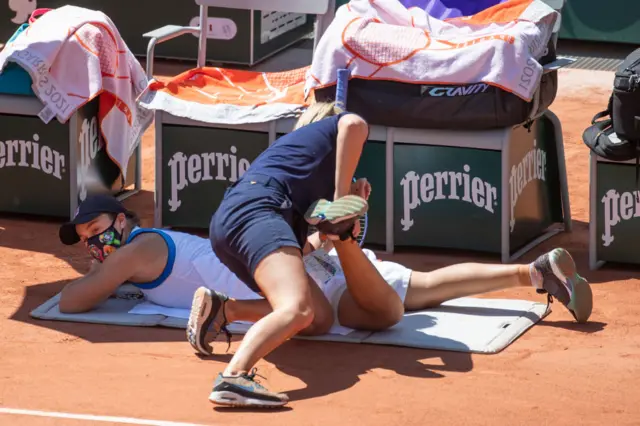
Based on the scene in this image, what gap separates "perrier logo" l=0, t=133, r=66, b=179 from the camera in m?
7.64

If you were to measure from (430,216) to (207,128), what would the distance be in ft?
4.47

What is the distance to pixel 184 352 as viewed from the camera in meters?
5.59

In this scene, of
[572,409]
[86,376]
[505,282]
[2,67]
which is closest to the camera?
[572,409]

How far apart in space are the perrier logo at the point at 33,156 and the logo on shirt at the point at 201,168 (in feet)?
2.12

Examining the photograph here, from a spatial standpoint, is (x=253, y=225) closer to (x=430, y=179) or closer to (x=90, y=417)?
(x=90, y=417)

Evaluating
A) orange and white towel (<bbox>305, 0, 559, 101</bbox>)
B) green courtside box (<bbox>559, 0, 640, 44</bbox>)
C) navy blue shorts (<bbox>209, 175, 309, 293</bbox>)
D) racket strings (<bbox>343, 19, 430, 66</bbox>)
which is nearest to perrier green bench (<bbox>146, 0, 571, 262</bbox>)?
orange and white towel (<bbox>305, 0, 559, 101</bbox>)

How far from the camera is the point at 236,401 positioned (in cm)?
482

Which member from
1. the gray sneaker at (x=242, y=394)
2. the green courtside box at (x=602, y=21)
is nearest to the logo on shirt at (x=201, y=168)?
the gray sneaker at (x=242, y=394)

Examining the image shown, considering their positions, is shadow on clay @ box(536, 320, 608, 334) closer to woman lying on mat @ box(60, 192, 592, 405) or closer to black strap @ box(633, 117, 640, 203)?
woman lying on mat @ box(60, 192, 592, 405)

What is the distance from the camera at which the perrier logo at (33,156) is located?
764cm

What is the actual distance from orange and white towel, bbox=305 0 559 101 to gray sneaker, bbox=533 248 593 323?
117 centimetres

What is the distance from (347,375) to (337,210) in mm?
660

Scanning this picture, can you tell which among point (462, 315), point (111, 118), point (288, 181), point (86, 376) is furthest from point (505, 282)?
point (111, 118)

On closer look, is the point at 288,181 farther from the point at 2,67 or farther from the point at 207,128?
the point at 2,67
